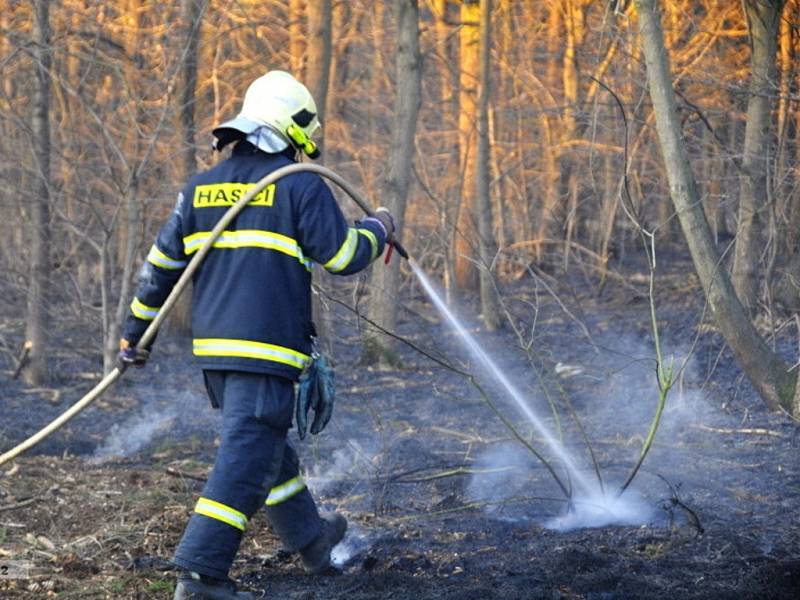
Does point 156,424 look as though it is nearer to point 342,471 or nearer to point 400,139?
point 342,471

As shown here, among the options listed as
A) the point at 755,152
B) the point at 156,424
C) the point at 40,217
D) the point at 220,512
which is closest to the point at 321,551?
the point at 220,512

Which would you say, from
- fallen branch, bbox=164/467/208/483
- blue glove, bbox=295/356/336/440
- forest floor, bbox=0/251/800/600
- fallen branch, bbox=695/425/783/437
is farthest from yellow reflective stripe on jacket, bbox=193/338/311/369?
fallen branch, bbox=695/425/783/437

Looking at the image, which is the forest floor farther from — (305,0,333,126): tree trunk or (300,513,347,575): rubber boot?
(305,0,333,126): tree trunk

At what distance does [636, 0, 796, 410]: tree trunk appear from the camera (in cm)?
747

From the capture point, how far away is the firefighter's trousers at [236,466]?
454 centimetres

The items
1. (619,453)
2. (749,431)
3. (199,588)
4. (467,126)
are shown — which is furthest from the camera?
(467,126)

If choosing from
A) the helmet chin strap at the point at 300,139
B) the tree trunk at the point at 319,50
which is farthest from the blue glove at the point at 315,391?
the tree trunk at the point at 319,50

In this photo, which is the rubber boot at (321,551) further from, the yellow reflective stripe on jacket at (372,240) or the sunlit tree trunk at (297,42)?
the sunlit tree trunk at (297,42)

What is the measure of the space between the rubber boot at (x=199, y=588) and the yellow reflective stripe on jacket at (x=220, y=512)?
24 cm

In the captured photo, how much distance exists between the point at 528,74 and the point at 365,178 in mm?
2956

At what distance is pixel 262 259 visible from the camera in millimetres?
4664

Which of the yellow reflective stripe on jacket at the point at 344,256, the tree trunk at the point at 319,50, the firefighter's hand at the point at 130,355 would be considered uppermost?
the tree trunk at the point at 319,50

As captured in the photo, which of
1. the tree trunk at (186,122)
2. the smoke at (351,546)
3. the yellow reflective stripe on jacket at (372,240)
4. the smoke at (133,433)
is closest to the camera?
the yellow reflective stripe on jacket at (372,240)

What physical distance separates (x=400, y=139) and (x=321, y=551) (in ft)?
23.2
